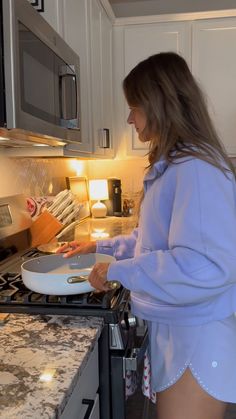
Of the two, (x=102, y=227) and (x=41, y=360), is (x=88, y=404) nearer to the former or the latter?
(x=41, y=360)

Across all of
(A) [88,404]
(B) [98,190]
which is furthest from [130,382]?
(B) [98,190]

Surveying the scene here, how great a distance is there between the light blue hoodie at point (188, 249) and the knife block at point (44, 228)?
0.86 metres

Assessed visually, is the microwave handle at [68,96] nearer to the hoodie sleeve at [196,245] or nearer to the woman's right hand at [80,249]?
the woman's right hand at [80,249]

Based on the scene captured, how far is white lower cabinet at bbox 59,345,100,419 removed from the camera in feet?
2.54

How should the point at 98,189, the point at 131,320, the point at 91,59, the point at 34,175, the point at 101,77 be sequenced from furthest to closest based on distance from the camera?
the point at 98,189, the point at 101,77, the point at 91,59, the point at 34,175, the point at 131,320

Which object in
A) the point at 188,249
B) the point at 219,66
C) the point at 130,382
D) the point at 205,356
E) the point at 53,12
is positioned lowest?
the point at 130,382

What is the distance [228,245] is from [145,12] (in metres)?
2.68

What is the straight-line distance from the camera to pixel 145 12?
2.99 metres

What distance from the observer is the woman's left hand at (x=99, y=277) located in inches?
36.3

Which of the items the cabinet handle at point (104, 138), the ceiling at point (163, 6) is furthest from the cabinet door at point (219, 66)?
the cabinet handle at point (104, 138)

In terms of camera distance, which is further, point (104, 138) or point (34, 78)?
point (104, 138)

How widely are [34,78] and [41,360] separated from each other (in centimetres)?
69

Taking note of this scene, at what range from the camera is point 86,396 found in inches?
34.6

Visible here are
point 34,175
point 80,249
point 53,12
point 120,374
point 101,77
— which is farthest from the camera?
point 101,77
